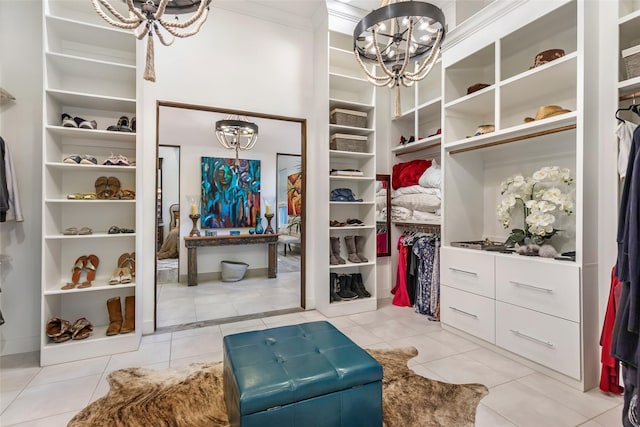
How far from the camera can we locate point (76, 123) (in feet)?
8.59

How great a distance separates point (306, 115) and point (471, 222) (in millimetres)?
2304

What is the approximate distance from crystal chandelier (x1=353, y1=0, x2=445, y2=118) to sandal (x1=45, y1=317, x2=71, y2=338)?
10.4ft

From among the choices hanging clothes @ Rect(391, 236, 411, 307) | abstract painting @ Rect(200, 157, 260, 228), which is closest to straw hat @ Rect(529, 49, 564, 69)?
hanging clothes @ Rect(391, 236, 411, 307)

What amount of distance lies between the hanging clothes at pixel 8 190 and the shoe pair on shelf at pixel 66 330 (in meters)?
0.89

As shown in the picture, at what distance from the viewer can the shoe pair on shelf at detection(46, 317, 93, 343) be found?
2.50 metres

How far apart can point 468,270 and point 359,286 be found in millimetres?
1383

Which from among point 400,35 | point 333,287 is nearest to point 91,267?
point 333,287

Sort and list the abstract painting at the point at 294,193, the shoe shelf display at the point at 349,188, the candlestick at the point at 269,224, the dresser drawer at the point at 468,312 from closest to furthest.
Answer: the dresser drawer at the point at 468,312 < the shoe shelf display at the point at 349,188 < the candlestick at the point at 269,224 < the abstract painting at the point at 294,193

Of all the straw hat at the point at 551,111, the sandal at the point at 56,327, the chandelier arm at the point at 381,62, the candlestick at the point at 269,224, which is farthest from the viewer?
the candlestick at the point at 269,224

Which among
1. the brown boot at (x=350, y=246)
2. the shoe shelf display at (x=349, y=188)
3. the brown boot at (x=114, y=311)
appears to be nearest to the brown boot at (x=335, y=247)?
the shoe shelf display at (x=349, y=188)

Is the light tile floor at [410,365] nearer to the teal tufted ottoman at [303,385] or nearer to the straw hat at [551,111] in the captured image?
the teal tufted ottoman at [303,385]

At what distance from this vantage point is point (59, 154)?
274 centimetres

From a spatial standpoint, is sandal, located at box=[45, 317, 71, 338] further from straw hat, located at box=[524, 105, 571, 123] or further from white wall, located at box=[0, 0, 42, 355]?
straw hat, located at box=[524, 105, 571, 123]

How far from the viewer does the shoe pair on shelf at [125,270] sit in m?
2.78
